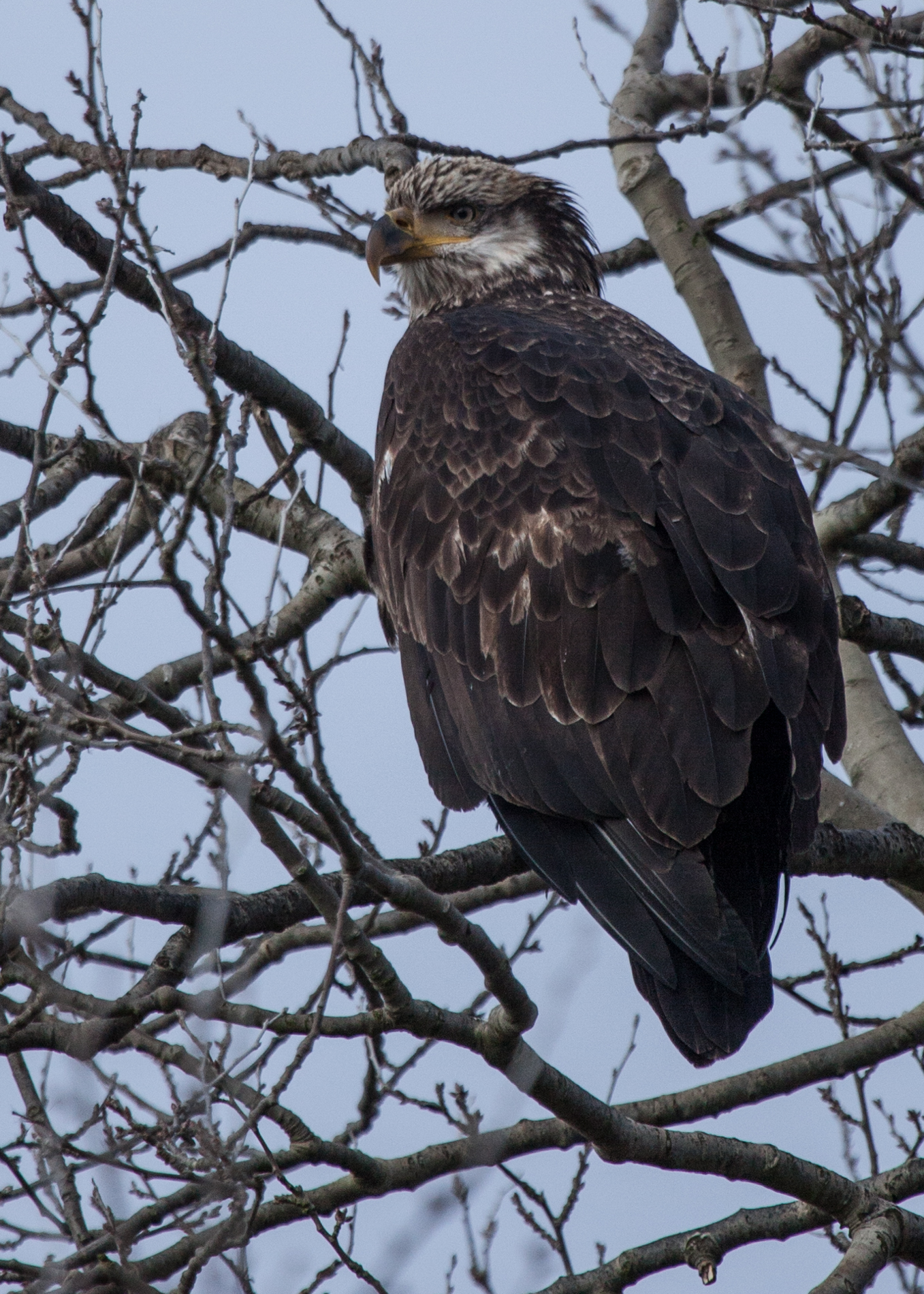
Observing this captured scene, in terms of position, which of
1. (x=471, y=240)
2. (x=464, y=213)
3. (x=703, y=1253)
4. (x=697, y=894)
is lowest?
(x=703, y=1253)

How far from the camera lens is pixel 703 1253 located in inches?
145

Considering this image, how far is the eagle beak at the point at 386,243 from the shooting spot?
214 inches

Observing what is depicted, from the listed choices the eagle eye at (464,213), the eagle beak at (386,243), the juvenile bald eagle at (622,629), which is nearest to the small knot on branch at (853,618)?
the juvenile bald eagle at (622,629)

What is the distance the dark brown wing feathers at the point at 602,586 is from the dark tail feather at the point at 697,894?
19mm

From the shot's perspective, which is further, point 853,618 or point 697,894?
point 853,618

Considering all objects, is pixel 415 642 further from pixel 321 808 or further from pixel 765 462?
pixel 321 808

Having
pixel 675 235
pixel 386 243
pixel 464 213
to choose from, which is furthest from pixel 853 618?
pixel 464 213

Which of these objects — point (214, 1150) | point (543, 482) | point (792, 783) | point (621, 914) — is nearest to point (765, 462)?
point (543, 482)

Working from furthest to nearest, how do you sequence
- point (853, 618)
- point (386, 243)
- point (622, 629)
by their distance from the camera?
point (386, 243) → point (853, 618) → point (622, 629)

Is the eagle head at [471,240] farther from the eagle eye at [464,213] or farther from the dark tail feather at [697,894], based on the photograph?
the dark tail feather at [697,894]

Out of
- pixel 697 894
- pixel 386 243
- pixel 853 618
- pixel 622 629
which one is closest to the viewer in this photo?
pixel 697 894

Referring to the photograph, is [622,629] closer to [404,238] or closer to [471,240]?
[404,238]

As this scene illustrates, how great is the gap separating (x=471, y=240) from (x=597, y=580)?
2.25 meters

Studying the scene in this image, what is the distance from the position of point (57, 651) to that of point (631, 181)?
3405mm
